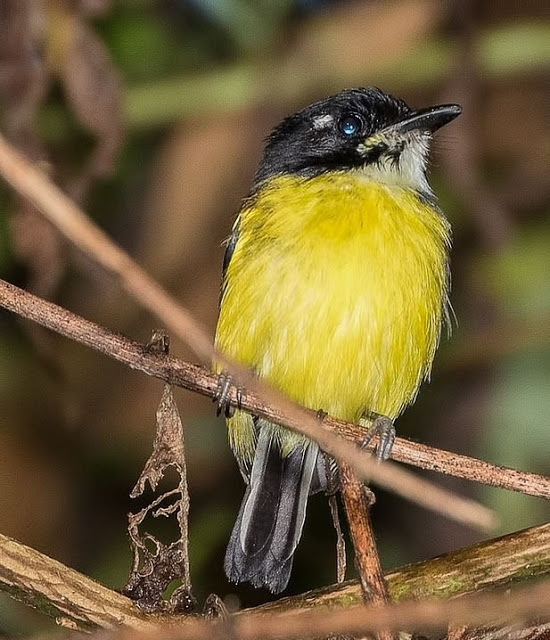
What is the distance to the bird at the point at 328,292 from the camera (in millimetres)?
2975

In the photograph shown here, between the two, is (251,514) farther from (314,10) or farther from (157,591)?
(314,10)

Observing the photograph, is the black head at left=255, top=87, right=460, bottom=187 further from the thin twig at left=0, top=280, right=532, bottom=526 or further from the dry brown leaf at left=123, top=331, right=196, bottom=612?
the dry brown leaf at left=123, top=331, right=196, bottom=612

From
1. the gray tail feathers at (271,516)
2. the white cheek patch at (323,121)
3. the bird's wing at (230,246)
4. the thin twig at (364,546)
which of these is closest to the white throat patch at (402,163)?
the white cheek patch at (323,121)

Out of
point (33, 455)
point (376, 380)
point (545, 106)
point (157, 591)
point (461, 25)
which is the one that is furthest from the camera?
point (545, 106)

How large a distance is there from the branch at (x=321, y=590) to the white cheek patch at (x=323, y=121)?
5.88 feet

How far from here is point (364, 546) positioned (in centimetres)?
165

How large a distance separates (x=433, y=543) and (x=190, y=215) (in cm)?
172

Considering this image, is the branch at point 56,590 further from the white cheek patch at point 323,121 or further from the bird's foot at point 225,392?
the white cheek patch at point 323,121

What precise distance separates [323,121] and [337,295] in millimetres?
808

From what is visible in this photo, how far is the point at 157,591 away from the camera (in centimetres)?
194

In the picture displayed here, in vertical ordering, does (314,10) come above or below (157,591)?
above

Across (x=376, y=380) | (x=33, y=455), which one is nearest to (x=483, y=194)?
(x=376, y=380)

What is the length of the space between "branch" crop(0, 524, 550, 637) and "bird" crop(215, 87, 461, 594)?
667mm

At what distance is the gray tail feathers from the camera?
3.13 meters
